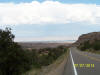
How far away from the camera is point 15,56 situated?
120 ft

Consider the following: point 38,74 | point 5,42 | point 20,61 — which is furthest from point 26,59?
point 38,74

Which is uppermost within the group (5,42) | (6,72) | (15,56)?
(5,42)

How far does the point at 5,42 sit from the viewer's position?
124ft

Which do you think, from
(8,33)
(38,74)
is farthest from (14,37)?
(38,74)

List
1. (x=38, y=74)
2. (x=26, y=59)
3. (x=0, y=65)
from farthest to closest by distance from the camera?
(x=26, y=59)
(x=0, y=65)
(x=38, y=74)

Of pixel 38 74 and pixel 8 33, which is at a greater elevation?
pixel 8 33

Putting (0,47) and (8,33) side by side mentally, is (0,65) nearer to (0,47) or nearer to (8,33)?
(0,47)

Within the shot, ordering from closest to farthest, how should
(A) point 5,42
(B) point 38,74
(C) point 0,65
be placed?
(B) point 38,74
(C) point 0,65
(A) point 5,42

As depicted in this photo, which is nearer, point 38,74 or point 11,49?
point 38,74

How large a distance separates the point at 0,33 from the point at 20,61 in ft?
21.5

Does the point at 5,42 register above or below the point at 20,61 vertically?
above

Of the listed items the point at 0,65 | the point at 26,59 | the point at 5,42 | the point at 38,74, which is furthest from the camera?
the point at 26,59

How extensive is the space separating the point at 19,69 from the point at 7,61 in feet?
8.18

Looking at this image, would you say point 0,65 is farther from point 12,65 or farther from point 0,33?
point 0,33
